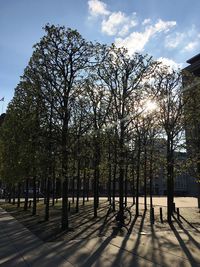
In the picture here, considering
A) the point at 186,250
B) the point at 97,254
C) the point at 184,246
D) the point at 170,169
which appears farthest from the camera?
the point at 170,169

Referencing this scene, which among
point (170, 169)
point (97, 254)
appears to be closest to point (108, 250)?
point (97, 254)

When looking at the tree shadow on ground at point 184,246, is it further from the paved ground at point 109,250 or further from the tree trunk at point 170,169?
the tree trunk at point 170,169

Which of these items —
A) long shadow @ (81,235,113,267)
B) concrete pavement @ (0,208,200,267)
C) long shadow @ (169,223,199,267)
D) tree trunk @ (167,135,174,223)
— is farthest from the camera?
tree trunk @ (167,135,174,223)

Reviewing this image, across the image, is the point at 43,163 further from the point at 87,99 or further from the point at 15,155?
the point at 15,155

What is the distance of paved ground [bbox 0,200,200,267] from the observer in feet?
37.8

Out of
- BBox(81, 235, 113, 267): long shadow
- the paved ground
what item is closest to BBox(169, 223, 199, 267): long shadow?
the paved ground

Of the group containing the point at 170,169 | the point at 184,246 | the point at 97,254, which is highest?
the point at 170,169

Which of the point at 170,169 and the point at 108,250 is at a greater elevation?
the point at 170,169

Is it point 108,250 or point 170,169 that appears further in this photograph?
point 170,169

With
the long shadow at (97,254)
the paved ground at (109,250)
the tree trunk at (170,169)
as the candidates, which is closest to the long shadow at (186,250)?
the paved ground at (109,250)

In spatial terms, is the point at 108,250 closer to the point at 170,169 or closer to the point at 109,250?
the point at 109,250

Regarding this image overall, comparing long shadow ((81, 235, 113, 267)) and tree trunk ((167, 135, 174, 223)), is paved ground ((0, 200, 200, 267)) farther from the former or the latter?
tree trunk ((167, 135, 174, 223))

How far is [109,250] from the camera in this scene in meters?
13.2

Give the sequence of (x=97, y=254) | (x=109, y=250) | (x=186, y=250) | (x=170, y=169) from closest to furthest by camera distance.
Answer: (x=97, y=254), (x=109, y=250), (x=186, y=250), (x=170, y=169)
